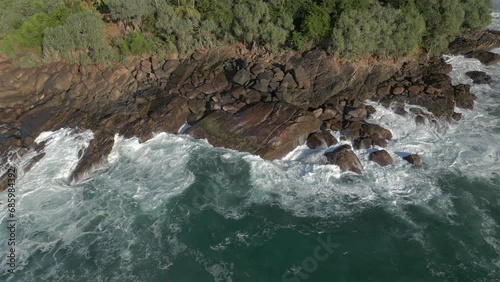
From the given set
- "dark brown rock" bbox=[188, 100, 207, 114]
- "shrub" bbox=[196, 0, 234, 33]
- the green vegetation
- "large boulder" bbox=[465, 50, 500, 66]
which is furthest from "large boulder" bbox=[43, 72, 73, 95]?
"large boulder" bbox=[465, 50, 500, 66]

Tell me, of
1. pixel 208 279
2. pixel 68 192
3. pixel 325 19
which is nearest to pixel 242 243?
pixel 208 279

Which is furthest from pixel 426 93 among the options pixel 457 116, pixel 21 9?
pixel 21 9

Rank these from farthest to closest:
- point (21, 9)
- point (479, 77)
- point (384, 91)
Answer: point (21, 9) < point (479, 77) < point (384, 91)

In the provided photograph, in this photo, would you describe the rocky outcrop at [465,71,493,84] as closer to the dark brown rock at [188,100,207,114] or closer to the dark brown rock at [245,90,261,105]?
the dark brown rock at [245,90,261,105]

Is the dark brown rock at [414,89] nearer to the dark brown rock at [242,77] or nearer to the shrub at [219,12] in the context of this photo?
the dark brown rock at [242,77]

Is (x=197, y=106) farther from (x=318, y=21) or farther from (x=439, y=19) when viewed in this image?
(x=439, y=19)

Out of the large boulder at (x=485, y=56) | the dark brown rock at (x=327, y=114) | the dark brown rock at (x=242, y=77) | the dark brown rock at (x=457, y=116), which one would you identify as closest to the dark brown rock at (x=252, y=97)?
the dark brown rock at (x=242, y=77)
